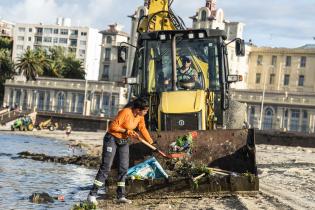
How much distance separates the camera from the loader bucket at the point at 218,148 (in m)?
13.2

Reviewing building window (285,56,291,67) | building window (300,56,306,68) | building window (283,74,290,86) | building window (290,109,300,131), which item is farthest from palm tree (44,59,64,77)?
building window (290,109,300,131)

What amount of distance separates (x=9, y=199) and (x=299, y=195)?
5.88 metres

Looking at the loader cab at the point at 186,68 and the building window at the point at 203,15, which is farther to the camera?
the building window at the point at 203,15

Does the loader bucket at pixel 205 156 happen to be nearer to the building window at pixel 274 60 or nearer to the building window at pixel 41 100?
the building window at pixel 41 100

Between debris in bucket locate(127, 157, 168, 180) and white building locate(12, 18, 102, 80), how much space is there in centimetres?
11791

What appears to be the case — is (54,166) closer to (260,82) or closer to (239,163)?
(239,163)

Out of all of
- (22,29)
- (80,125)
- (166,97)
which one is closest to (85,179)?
(166,97)

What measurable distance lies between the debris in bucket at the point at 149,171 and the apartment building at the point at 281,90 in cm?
6649

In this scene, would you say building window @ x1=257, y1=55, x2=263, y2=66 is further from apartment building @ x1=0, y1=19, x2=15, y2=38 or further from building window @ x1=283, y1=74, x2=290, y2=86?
apartment building @ x1=0, y1=19, x2=15, y2=38

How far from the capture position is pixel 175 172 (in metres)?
12.9

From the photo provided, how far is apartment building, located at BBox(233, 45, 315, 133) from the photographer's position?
78875 millimetres

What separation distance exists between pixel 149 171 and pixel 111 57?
97807mm

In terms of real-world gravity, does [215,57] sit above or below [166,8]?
below

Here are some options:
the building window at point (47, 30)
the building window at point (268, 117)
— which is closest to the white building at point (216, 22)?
the building window at point (268, 117)
